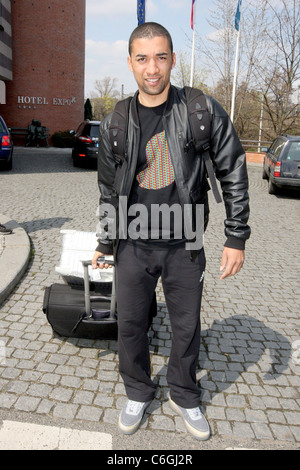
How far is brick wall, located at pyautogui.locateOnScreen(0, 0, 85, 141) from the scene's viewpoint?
23438 mm

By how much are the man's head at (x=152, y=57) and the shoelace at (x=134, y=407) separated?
1.75m

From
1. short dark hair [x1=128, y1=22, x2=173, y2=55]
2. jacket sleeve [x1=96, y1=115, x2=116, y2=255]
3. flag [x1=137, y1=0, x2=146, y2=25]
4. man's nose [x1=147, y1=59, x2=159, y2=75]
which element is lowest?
jacket sleeve [x1=96, y1=115, x2=116, y2=255]

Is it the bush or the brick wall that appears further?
the bush

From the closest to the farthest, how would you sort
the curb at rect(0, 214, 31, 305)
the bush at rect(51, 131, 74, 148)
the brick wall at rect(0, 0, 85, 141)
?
the curb at rect(0, 214, 31, 305) → the brick wall at rect(0, 0, 85, 141) → the bush at rect(51, 131, 74, 148)

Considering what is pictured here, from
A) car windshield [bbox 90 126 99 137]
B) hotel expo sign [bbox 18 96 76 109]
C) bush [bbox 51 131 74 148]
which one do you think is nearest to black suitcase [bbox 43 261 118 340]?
car windshield [bbox 90 126 99 137]

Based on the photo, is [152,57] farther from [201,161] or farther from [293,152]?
[293,152]

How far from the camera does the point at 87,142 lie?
1360 cm

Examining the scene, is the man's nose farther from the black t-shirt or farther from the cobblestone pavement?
the cobblestone pavement

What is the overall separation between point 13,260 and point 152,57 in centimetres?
338

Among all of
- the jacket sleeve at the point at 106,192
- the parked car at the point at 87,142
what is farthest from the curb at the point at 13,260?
the parked car at the point at 87,142

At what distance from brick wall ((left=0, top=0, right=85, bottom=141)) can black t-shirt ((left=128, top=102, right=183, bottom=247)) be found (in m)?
24.4

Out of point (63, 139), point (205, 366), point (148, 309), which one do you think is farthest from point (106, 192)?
point (63, 139)

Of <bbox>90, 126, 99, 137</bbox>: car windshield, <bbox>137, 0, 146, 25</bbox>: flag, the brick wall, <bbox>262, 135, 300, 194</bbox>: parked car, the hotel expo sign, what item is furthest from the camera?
the hotel expo sign

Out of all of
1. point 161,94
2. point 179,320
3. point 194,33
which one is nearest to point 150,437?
point 179,320
